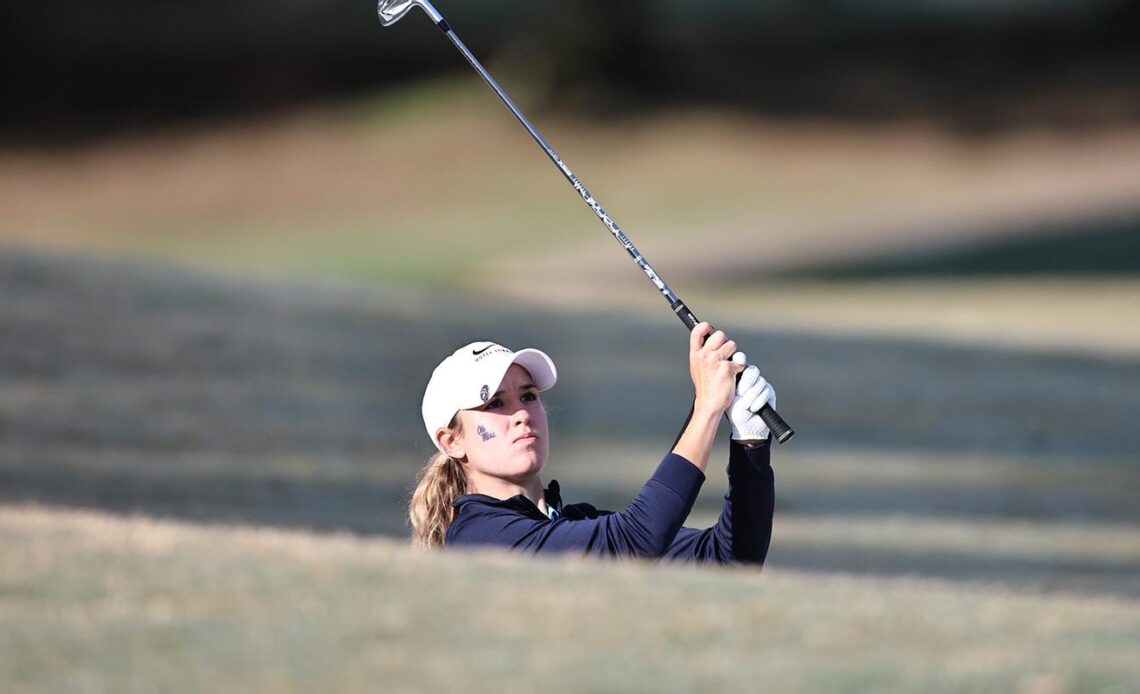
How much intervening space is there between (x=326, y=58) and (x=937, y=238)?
14.0 metres

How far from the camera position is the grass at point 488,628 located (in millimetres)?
3354

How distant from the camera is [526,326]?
634 inches

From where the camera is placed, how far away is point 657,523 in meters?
4.74

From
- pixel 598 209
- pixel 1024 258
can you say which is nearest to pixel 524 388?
pixel 598 209

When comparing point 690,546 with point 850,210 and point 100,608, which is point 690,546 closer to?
point 100,608

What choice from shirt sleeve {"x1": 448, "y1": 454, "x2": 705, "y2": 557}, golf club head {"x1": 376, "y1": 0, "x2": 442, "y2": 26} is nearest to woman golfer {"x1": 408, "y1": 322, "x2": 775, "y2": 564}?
shirt sleeve {"x1": 448, "y1": 454, "x2": 705, "y2": 557}

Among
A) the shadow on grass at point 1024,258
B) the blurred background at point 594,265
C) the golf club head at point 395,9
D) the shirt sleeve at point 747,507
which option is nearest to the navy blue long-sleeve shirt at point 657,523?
the shirt sleeve at point 747,507

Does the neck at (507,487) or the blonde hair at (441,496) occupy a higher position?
the blonde hair at (441,496)

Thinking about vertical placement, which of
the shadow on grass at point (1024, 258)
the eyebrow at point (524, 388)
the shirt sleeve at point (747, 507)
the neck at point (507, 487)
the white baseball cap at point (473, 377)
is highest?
the shadow on grass at point (1024, 258)

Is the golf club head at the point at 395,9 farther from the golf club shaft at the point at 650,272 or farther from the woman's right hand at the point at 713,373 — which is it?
the woman's right hand at the point at 713,373

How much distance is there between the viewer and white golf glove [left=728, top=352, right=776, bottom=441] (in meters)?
4.94

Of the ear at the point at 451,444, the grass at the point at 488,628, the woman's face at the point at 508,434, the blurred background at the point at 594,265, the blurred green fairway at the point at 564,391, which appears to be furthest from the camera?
the blurred background at the point at 594,265

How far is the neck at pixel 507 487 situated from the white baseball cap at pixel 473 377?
153 mm

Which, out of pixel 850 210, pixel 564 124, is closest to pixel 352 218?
pixel 564 124
